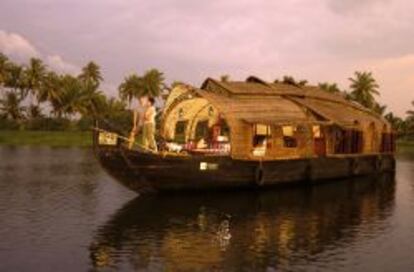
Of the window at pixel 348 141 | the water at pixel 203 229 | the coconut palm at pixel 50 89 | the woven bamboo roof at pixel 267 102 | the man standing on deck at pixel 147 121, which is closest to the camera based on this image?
the water at pixel 203 229

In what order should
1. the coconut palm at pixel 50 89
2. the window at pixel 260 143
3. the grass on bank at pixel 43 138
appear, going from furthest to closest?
the coconut palm at pixel 50 89
the grass on bank at pixel 43 138
the window at pixel 260 143

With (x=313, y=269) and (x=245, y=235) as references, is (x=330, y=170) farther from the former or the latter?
(x=313, y=269)

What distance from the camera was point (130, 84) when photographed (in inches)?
3501

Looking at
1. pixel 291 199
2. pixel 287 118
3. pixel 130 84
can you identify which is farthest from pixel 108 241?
pixel 130 84

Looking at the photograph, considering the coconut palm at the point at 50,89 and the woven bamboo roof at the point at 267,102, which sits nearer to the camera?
the woven bamboo roof at the point at 267,102

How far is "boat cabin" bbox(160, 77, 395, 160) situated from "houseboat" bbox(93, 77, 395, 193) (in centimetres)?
4

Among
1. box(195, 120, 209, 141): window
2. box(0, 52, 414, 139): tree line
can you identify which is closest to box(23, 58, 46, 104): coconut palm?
box(0, 52, 414, 139): tree line

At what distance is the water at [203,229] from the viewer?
47.0 feet

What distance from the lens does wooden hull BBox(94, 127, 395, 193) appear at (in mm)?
22266

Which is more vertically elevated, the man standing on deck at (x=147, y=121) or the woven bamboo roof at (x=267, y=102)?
the woven bamboo roof at (x=267, y=102)

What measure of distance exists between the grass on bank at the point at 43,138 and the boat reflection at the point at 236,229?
46172 millimetres

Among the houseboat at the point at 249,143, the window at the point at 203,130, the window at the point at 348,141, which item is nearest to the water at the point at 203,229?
the houseboat at the point at 249,143

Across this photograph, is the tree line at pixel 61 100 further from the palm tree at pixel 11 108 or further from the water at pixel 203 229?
the water at pixel 203 229

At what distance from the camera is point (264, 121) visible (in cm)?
2500
